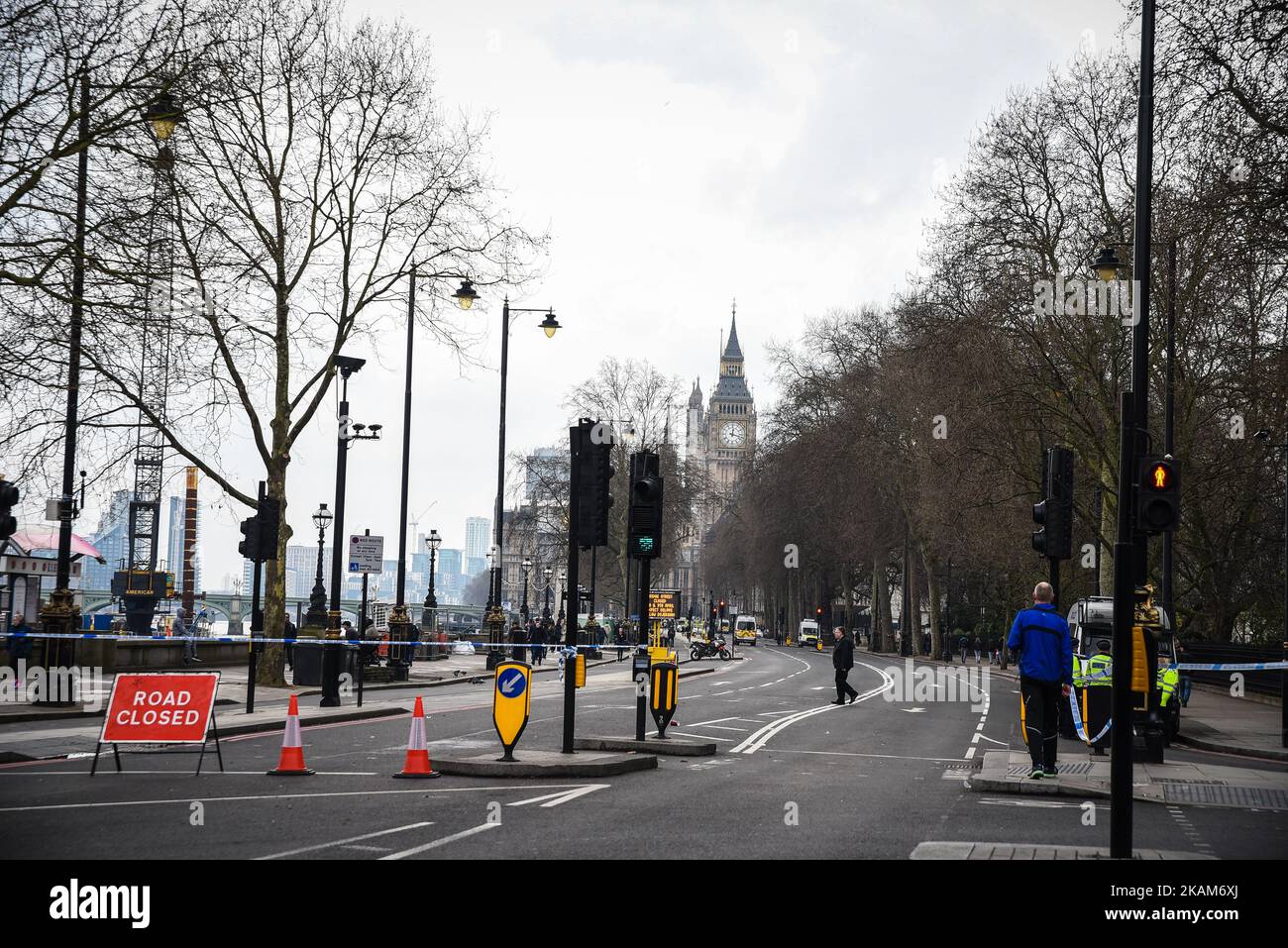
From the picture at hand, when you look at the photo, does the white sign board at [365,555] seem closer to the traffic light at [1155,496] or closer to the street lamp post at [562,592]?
the street lamp post at [562,592]

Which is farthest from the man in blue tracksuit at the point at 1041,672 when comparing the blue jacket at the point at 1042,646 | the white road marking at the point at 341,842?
the white road marking at the point at 341,842

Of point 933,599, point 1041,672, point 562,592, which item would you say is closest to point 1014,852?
point 1041,672

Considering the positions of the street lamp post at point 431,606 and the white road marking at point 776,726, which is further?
the street lamp post at point 431,606

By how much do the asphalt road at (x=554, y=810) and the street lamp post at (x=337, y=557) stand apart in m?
4.14

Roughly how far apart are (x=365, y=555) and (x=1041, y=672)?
20575mm

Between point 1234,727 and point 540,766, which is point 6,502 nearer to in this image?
point 540,766

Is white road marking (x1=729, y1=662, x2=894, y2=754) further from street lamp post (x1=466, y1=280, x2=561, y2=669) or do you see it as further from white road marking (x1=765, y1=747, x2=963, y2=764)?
street lamp post (x1=466, y1=280, x2=561, y2=669)

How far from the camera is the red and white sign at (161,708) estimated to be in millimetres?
13977

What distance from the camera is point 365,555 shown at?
104 feet

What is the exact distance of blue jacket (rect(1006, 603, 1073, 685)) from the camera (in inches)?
551

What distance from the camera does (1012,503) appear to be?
42688mm

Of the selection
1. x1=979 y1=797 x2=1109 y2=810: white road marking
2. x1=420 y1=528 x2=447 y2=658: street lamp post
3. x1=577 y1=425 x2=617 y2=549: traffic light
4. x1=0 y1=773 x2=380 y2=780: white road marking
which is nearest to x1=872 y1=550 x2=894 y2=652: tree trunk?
x1=420 y1=528 x2=447 y2=658: street lamp post

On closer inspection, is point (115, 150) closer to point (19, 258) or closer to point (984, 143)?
point (19, 258)

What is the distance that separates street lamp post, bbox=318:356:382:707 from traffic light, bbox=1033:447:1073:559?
11693mm
